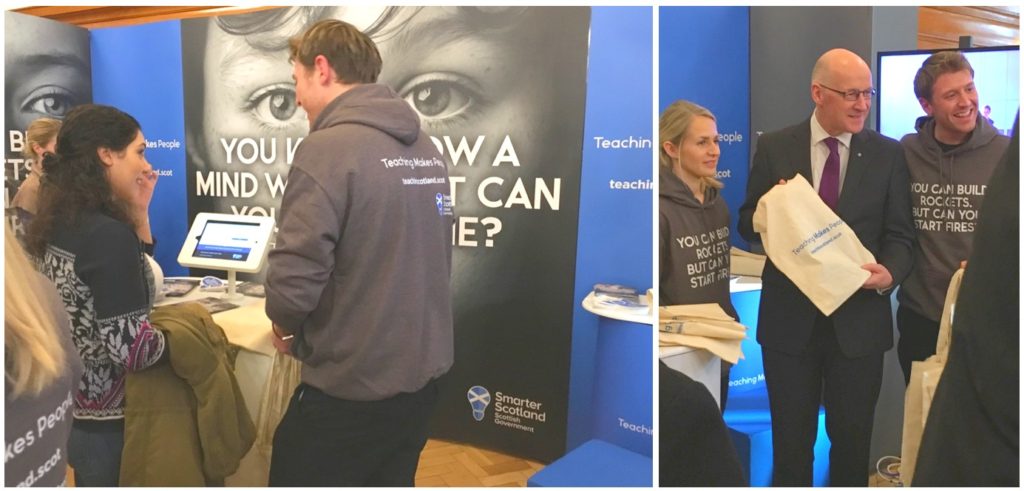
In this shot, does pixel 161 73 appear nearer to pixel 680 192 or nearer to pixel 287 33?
pixel 287 33

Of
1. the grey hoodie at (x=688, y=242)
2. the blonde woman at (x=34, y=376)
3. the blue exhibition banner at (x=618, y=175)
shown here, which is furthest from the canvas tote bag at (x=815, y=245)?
the blonde woman at (x=34, y=376)

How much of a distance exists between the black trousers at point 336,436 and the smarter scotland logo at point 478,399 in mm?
1696

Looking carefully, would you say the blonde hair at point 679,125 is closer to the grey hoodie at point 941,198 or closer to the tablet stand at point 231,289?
the grey hoodie at point 941,198

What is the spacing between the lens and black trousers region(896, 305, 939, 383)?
2482mm

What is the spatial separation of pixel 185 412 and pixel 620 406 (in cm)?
167

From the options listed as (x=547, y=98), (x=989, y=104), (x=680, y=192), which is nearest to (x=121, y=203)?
(x=680, y=192)

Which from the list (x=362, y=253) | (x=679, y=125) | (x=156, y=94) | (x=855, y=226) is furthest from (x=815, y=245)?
(x=156, y=94)

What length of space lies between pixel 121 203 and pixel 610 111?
192cm

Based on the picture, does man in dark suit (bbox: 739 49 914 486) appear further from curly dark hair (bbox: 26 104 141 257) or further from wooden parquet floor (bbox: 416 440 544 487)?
curly dark hair (bbox: 26 104 141 257)

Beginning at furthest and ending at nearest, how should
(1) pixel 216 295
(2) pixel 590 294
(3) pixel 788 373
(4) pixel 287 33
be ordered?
(4) pixel 287 33
(2) pixel 590 294
(1) pixel 216 295
(3) pixel 788 373

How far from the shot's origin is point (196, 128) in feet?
13.1

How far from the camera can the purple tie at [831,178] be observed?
7.99 ft

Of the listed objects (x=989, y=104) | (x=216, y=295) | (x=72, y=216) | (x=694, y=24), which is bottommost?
(x=216, y=295)

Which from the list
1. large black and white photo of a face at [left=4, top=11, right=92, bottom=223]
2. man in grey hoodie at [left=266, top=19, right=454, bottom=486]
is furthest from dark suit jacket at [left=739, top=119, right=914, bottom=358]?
large black and white photo of a face at [left=4, top=11, right=92, bottom=223]
